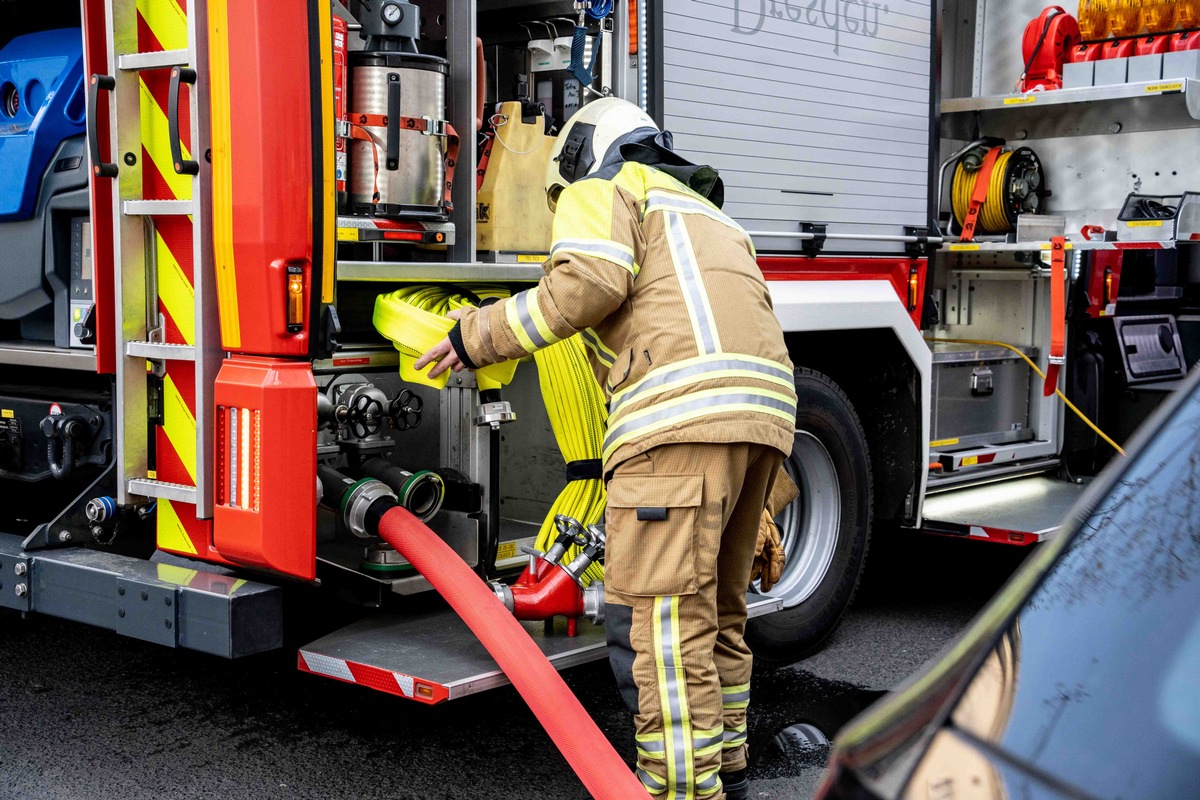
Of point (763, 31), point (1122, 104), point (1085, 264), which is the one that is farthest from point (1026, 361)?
point (763, 31)

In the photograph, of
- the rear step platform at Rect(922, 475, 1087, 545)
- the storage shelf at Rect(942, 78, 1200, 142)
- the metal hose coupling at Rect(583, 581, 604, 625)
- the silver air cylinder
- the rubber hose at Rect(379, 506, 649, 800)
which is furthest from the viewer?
the storage shelf at Rect(942, 78, 1200, 142)

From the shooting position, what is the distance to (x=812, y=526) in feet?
16.2

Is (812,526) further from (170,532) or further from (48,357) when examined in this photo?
(48,357)

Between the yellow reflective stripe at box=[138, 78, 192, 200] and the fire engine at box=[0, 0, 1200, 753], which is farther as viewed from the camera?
the yellow reflective stripe at box=[138, 78, 192, 200]

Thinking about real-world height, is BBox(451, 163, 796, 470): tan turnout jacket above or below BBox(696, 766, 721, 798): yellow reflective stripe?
above

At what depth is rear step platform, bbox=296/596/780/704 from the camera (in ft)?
10.8

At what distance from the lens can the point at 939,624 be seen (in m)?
5.54

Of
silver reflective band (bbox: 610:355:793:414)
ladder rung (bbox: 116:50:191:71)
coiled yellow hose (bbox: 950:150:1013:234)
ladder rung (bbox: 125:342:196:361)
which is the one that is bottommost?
silver reflective band (bbox: 610:355:793:414)

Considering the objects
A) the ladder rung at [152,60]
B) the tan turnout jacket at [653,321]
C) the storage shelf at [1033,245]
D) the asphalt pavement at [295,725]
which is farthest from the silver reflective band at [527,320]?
the storage shelf at [1033,245]

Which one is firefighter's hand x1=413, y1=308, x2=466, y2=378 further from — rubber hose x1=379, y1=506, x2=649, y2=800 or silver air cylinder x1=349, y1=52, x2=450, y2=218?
silver air cylinder x1=349, y1=52, x2=450, y2=218

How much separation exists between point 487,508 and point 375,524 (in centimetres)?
43

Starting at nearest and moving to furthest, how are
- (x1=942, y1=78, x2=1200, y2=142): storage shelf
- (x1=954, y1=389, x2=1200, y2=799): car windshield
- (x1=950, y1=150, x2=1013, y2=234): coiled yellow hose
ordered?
1. (x1=954, y1=389, x2=1200, y2=799): car windshield
2. (x1=942, y1=78, x2=1200, y2=142): storage shelf
3. (x1=950, y1=150, x2=1013, y2=234): coiled yellow hose

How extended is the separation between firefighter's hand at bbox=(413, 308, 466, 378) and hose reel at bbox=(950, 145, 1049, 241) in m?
3.48

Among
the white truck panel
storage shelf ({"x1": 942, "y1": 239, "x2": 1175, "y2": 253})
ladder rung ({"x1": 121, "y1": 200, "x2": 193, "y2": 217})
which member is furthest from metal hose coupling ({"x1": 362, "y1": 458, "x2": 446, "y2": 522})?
storage shelf ({"x1": 942, "y1": 239, "x2": 1175, "y2": 253})
